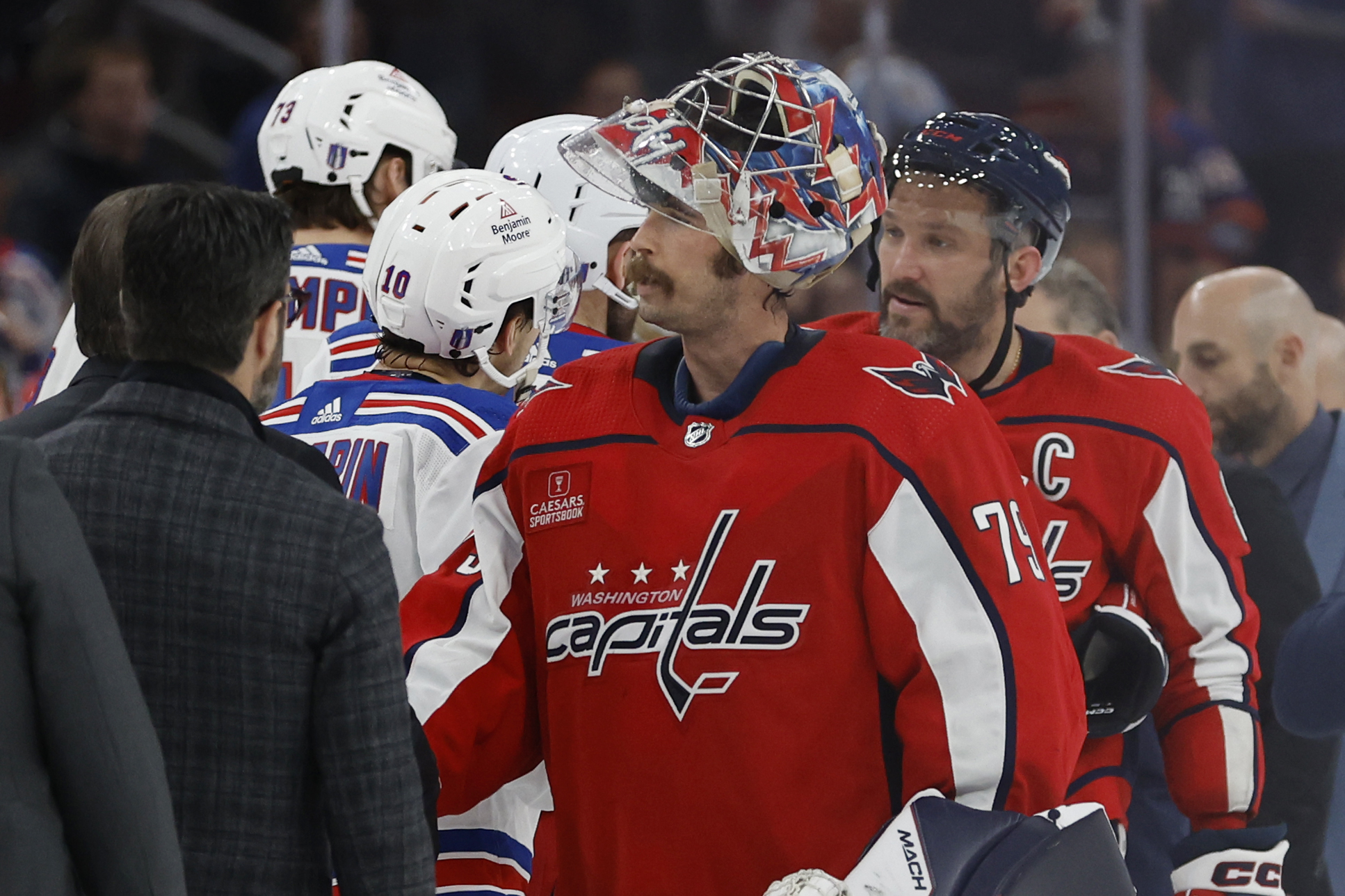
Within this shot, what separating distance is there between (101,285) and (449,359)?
2.31 feet

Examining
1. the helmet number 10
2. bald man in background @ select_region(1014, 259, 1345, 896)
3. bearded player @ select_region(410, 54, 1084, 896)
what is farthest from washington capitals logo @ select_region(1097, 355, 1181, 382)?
the helmet number 10

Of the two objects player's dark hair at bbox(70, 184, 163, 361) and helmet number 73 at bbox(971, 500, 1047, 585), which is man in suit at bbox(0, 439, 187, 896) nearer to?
player's dark hair at bbox(70, 184, 163, 361)

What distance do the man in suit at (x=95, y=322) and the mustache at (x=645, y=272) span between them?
67 centimetres

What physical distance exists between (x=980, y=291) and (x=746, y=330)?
2.82 feet

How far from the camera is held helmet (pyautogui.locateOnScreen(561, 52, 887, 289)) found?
213cm

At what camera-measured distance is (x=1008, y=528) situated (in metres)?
2.01

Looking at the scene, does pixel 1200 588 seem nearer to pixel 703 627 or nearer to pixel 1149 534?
pixel 1149 534

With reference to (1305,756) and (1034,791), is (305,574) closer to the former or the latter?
(1034,791)

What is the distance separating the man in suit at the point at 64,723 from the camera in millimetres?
1671

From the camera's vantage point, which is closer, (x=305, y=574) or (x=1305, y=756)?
(x=305, y=574)

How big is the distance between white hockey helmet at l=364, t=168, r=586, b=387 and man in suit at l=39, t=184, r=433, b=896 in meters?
1.04

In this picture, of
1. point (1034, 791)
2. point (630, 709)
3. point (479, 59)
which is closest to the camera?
point (1034, 791)

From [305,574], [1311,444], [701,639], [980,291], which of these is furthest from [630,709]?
[1311,444]

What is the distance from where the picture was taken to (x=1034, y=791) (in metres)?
1.96
